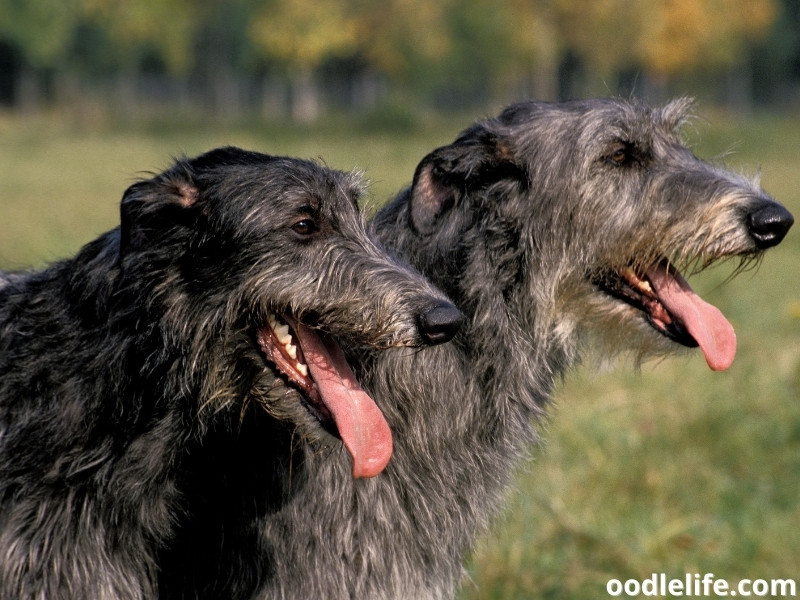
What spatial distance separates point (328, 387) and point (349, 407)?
88mm

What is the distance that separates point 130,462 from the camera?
3.60m

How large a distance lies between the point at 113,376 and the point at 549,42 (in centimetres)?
4964

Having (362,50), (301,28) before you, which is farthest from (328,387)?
(362,50)

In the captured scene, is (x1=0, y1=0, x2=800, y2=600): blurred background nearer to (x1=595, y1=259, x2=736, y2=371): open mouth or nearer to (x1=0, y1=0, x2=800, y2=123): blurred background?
(x1=0, y1=0, x2=800, y2=123): blurred background

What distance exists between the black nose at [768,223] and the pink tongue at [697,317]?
12.1 inches

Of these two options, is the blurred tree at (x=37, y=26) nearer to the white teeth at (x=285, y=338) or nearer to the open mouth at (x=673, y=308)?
the open mouth at (x=673, y=308)

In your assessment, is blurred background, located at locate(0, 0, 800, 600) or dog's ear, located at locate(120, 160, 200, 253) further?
blurred background, located at locate(0, 0, 800, 600)

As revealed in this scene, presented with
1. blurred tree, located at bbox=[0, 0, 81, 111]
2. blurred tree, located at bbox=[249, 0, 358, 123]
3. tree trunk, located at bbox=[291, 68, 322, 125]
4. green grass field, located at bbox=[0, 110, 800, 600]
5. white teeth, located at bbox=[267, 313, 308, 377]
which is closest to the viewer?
white teeth, located at bbox=[267, 313, 308, 377]

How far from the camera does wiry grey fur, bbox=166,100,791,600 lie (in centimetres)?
400

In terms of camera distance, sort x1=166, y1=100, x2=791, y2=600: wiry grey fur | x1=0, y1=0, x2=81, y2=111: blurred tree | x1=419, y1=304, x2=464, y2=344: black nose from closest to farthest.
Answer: x1=419, y1=304, x2=464, y2=344: black nose, x1=166, y1=100, x2=791, y2=600: wiry grey fur, x1=0, y1=0, x2=81, y2=111: blurred tree

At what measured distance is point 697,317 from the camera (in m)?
4.36

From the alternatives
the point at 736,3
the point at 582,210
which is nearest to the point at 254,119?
the point at 736,3

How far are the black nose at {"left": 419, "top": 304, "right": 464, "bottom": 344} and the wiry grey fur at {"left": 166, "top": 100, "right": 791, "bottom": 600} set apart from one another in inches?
21.1

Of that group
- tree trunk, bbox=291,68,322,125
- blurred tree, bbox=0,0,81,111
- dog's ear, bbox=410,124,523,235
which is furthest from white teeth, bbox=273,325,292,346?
blurred tree, bbox=0,0,81,111
